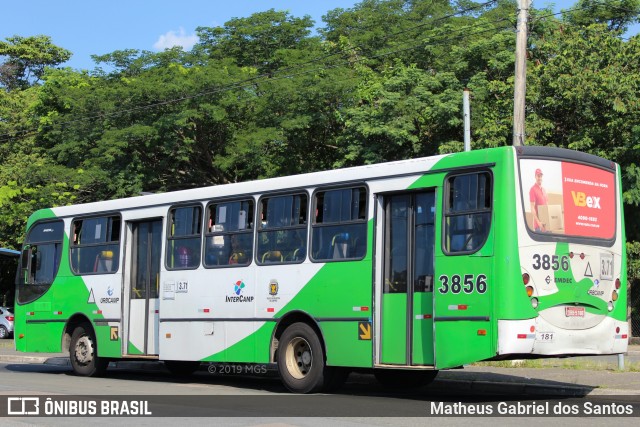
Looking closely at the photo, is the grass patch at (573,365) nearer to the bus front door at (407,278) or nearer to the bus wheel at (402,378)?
the bus wheel at (402,378)

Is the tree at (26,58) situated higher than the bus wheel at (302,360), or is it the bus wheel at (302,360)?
the tree at (26,58)

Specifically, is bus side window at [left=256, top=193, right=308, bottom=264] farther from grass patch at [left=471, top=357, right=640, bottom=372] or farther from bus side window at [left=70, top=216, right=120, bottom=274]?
grass patch at [left=471, top=357, right=640, bottom=372]

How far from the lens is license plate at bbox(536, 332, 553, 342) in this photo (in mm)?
12258

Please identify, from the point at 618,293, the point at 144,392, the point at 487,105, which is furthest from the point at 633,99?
the point at 144,392

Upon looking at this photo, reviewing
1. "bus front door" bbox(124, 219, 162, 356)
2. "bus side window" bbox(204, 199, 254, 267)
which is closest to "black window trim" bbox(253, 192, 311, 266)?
"bus side window" bbox(204, 199, 254, 267)

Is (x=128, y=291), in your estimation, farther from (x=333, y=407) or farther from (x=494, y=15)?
(x=494, y=15)

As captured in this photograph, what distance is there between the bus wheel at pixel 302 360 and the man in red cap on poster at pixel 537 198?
3805 mm

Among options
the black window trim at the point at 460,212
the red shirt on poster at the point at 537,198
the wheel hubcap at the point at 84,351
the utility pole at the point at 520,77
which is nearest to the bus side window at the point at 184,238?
the wheel hubcap at the point at 84,351

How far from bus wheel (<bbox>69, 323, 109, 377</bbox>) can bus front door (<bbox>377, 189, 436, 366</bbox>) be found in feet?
24.4

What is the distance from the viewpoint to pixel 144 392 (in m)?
15.3

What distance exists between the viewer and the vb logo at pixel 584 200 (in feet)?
43.1

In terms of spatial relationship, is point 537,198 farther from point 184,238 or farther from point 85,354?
point 85,354

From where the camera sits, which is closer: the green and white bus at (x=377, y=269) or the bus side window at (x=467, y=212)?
the green and white bus at (x=377, y=269)
